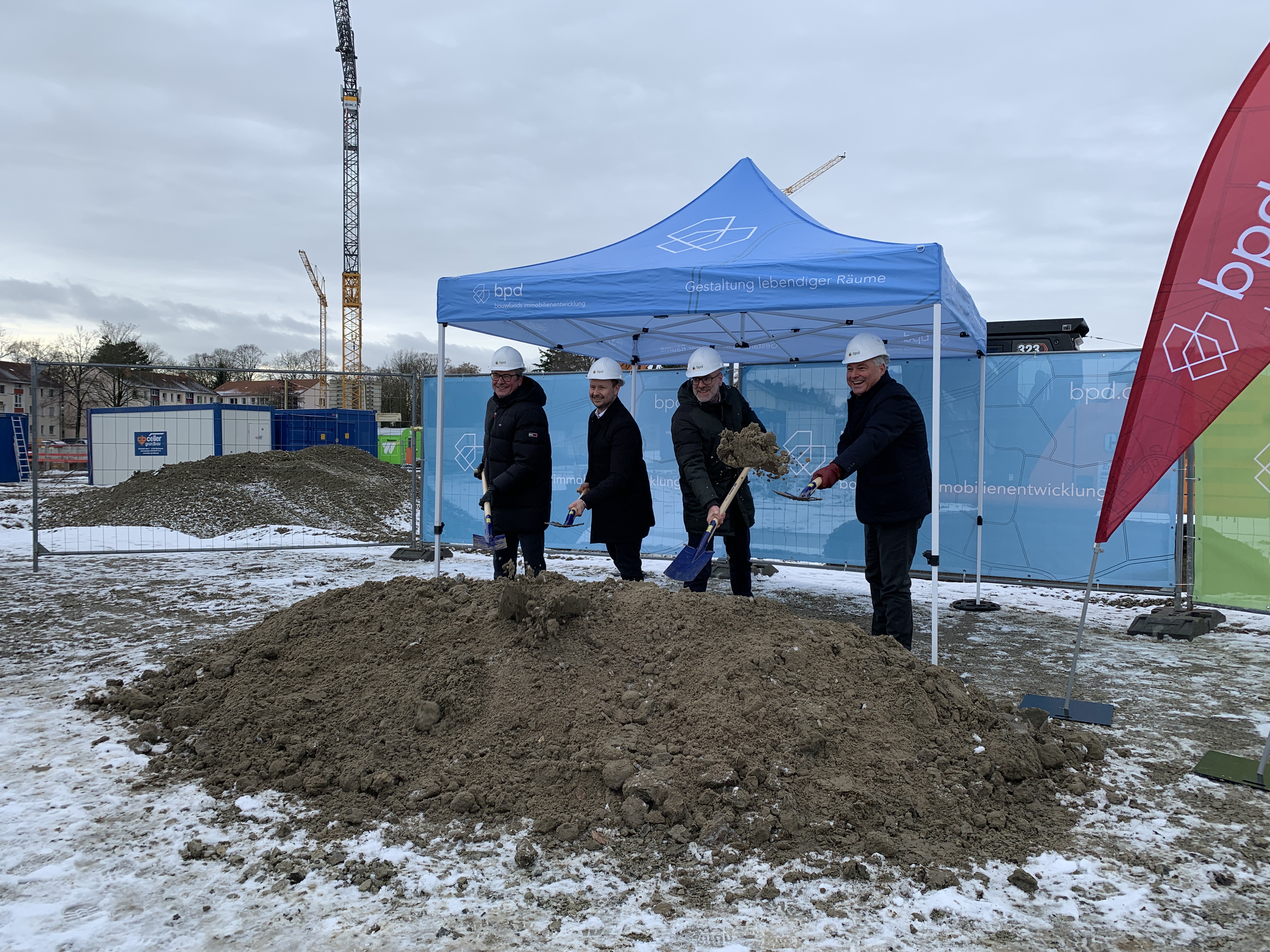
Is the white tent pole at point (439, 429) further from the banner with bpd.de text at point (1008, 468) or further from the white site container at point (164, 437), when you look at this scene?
the white site container at point (164, 437)

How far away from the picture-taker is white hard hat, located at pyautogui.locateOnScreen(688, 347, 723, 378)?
5.01 m

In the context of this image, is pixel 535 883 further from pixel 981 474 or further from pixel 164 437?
pixel 164 437

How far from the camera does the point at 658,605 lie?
3.92 m

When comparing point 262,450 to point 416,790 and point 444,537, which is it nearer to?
point 444,537

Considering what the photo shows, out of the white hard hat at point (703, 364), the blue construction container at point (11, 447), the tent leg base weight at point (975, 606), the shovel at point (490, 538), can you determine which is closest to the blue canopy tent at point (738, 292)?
the white hard hat at point (703, 364)

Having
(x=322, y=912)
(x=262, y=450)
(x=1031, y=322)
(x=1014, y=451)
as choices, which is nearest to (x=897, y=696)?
(x=322, y=912)

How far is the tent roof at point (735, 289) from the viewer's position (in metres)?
4.56

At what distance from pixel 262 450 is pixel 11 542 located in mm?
8049

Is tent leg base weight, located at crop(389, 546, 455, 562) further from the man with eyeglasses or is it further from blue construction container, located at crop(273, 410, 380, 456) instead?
blue construction container, located at crop(273, 410, 380, 456)

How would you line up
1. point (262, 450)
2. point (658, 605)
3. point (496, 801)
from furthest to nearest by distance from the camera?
point (262, 450)
point (658, 605)
point (496, 801)

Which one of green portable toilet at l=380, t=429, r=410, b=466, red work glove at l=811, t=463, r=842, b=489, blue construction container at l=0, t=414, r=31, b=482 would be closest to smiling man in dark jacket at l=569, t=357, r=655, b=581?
red work glove at l=811, t=463, r=842, b=489

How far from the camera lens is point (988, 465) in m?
7.38

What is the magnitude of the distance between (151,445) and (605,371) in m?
17.7

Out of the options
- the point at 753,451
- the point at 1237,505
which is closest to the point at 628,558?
the point at 753,451
